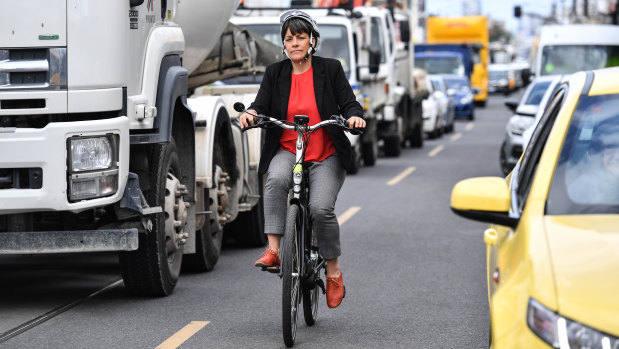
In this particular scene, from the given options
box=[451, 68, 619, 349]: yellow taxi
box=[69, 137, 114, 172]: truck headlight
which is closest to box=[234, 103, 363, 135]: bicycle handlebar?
box=[69, 137, 114, 172]: truck headlight

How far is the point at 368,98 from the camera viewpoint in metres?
21.0

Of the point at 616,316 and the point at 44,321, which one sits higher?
the point at 616,316

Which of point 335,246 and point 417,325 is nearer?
point 335,246

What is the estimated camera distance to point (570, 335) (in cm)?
404

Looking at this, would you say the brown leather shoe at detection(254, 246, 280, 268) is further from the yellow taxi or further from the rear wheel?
the yellow taxi

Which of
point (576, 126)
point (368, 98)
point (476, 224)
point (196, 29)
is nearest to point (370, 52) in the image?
point (368, 98)

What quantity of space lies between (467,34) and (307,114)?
149 feet

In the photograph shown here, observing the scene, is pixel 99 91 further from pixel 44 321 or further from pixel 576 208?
pixel 576 208

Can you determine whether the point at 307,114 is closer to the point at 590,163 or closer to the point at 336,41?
the point at 590,163

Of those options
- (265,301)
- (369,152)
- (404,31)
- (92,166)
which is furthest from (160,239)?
(404,31)

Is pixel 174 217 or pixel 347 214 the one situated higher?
pixel 174 217

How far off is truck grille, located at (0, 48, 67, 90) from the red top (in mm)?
1329

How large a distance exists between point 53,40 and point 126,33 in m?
0.52

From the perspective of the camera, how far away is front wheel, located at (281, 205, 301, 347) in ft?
22.0
